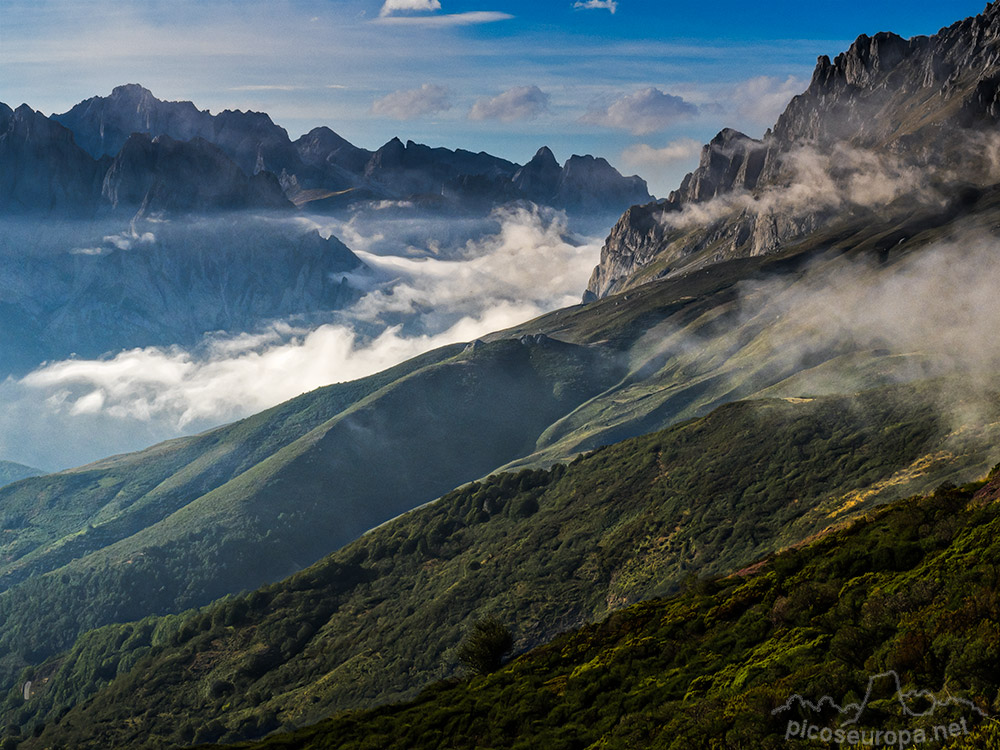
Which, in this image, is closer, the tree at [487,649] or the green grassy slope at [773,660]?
the green grassy slope at [773,660]

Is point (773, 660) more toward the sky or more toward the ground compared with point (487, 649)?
more toward the sky

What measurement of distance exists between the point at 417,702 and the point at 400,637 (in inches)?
4387

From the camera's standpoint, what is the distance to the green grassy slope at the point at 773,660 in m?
42.2

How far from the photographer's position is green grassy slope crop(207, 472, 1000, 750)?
42.2m

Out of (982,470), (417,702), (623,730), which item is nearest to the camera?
(623,730)

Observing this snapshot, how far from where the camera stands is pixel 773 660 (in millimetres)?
53219

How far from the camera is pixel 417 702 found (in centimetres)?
8850

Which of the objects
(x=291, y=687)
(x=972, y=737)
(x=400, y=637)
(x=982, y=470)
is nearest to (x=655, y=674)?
(x=972, y=737)

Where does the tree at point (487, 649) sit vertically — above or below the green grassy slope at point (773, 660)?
below

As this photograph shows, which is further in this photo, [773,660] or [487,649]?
[487,649]

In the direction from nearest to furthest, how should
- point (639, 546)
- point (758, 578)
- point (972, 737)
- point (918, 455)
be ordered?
point (972, 737)
point (758, 578)
point (918, 455)
point (639, 546)

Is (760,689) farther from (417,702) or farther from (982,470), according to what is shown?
(982,470)

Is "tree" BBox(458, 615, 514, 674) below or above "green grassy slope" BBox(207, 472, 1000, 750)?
below

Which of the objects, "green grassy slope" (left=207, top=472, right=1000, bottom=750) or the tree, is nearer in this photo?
"green grassy slope" (left=207, top=472, right=1000, bottom=750)
